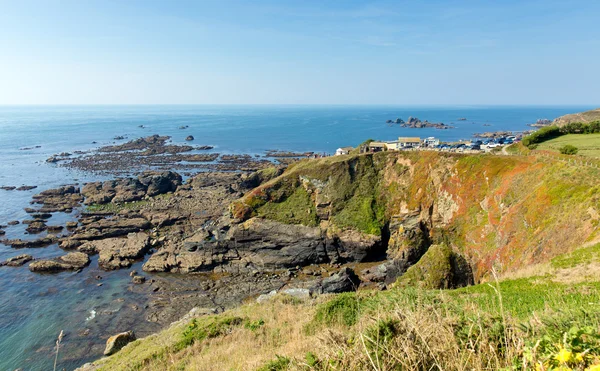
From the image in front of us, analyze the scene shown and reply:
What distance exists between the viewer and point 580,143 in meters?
32.8

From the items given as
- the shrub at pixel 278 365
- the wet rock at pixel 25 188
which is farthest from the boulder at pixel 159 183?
the shrub at pixel 278 365

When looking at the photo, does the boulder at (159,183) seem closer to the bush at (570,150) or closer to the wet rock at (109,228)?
the wet rock at (109,228)

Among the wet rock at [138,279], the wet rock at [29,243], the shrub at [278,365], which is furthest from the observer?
the wet rock at [29,243]

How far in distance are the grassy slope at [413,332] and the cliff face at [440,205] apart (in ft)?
31.6

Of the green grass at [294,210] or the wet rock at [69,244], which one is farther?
the wet rock at [69,244]

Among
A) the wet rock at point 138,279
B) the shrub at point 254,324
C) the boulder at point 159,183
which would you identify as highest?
the shrub at point 254,324

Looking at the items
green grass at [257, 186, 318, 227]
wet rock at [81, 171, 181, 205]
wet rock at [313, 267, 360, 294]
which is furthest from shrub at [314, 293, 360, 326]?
wet rock at [81, 171, 181, 205]

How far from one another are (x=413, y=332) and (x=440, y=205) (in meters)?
33.1

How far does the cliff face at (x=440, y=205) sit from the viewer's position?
888 inches

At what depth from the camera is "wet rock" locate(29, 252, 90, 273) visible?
35.5 meters

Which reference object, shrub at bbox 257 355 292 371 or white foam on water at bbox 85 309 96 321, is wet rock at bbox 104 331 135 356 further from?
shrub at bbox 257 355 292 371

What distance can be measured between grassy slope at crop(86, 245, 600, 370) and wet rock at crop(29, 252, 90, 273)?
2530 cm

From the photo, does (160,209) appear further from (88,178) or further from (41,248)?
(88,178)

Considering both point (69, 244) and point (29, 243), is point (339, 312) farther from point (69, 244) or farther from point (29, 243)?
point (29, 243)
